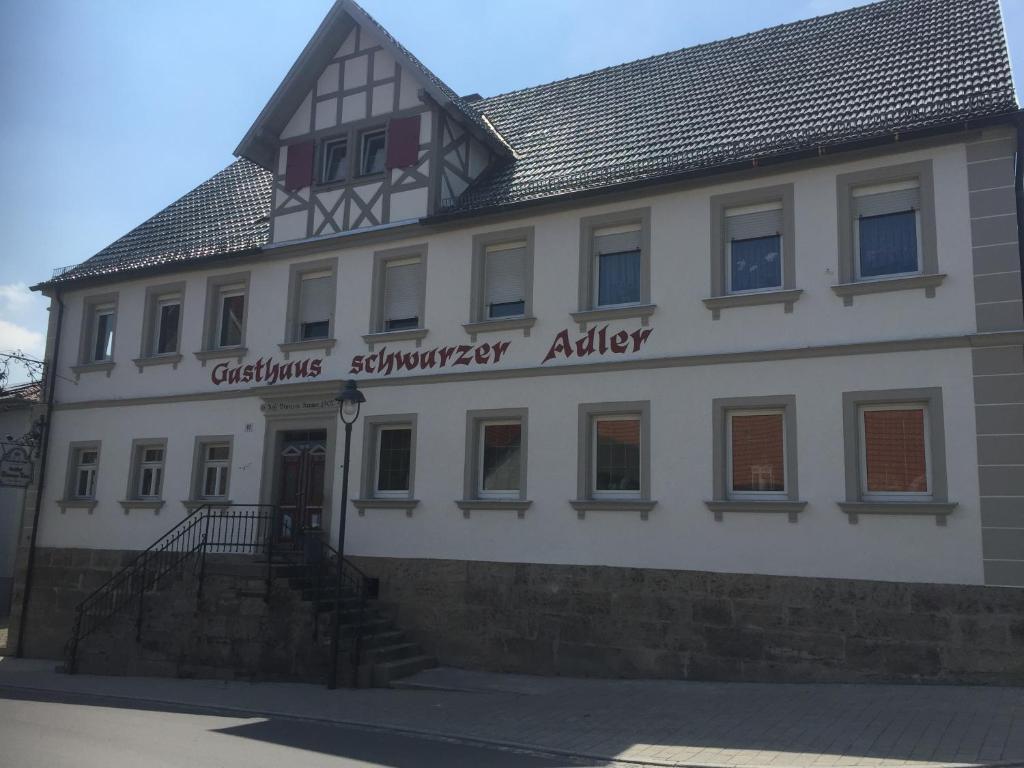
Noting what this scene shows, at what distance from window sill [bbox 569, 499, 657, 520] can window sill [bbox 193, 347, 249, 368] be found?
7539 millimetres

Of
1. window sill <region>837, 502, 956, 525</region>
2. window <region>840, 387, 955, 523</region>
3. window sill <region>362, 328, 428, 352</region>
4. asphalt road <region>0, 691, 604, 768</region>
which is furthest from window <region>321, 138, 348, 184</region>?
window sill <region>837, 502, 956, 525</region>

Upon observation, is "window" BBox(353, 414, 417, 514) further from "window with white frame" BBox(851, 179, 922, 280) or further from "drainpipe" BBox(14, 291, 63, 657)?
"drainpipe" BBox(14, 291, 63, 657)

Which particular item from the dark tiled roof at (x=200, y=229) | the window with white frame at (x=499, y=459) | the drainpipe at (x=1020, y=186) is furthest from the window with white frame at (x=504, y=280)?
the drainpipe at (x=1020, y=186)

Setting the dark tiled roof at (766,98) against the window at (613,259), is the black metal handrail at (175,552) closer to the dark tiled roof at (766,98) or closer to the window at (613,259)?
the window at (613,259)

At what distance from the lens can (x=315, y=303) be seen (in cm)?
1794

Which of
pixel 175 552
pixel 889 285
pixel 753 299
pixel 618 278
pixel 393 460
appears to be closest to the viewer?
pixel 889 285

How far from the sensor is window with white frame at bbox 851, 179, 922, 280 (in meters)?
12.9

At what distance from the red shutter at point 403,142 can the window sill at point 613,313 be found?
4658mm

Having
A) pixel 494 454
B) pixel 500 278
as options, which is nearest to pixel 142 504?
pixel 494 454

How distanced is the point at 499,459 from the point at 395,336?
9.64 ft

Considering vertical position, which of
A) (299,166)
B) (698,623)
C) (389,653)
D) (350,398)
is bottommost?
(389,653)

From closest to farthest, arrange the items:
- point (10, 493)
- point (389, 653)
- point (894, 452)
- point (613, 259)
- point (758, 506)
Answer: point (894, 452) → point (758, 506) → point (389, 653) → point (613, 259) → point (10, 493)

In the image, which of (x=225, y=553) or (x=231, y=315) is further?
(x=231, y=315)

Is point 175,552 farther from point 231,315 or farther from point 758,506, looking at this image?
point 758,506
